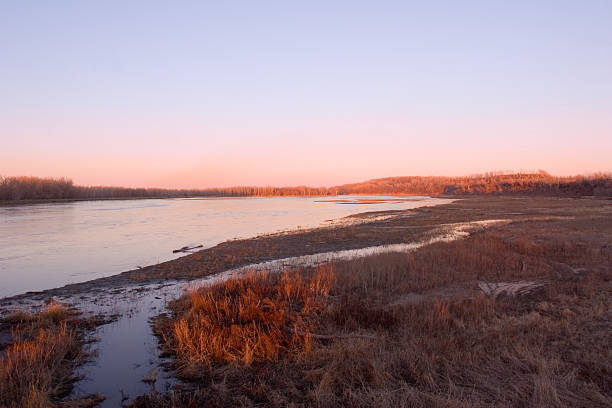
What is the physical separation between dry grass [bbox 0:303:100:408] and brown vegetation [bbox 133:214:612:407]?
1301mm

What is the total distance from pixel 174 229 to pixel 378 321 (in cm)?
2588

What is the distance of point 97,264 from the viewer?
15.8m

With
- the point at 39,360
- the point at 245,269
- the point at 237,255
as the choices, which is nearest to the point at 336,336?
the point at 39,360

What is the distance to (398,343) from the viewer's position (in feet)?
19.5

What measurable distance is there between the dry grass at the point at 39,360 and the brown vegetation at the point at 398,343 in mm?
1301

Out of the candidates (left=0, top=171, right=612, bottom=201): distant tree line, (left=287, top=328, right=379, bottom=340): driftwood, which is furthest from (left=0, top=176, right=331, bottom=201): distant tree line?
(left=287, top=328, right=379, bottom=340): driftwood

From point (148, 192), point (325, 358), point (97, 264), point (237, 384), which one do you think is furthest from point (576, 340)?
point (148, 192)

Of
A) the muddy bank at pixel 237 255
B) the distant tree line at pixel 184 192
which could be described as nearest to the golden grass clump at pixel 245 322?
the muddy bank at pixel 237 255

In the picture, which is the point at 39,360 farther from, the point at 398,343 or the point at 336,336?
the point at 398,343

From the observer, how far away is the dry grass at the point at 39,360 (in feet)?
14.9

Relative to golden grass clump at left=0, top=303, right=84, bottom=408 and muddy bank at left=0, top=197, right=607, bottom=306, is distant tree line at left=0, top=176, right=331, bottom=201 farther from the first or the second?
golden grass clump at left=0, top=303, right=84, bottom=408

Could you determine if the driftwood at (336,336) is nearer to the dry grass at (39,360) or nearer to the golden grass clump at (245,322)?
the golden grass clump at (245,322)

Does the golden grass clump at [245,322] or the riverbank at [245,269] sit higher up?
the golden grass clump at [245,322]

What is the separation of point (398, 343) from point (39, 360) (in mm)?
5853
